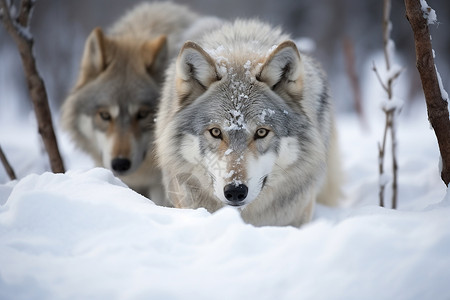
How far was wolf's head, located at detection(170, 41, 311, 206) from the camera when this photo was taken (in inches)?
107

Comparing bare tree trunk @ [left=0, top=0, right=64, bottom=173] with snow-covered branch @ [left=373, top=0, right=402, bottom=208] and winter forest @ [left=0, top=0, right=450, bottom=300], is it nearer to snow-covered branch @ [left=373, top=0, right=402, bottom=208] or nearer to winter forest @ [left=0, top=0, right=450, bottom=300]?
winter forest @ [left=0, top=0, right=450, bottom=300]

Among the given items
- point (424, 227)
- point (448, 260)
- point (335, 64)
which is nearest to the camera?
point (448, 260)

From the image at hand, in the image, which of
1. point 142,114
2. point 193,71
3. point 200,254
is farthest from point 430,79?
point 142,114

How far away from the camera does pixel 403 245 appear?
1.79m

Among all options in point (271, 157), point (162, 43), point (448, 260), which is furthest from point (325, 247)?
point (162, 43)

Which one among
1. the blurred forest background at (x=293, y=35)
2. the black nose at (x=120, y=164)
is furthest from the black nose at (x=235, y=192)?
the blurred forest background at (x=293, y=35)

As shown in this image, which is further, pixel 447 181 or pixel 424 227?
pixel 447 181

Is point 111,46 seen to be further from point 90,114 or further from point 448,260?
point 448,260

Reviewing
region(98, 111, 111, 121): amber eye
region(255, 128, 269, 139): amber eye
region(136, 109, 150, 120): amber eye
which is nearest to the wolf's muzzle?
region(255, 128, 269, 139): amber eye

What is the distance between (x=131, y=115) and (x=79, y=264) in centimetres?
250

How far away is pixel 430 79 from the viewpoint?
8.27 ft

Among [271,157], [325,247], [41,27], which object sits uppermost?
[325,247]

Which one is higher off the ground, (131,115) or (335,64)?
(131,115)

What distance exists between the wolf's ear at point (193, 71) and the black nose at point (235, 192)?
2.80 feet
